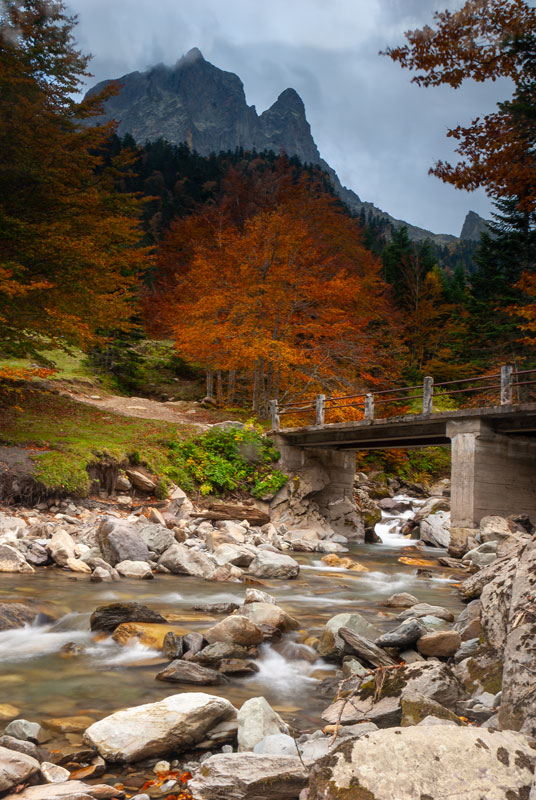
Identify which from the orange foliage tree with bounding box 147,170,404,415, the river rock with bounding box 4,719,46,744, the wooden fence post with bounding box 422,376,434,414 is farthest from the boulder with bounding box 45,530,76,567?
the orange foliage tree with bounding box 147,170,404,415

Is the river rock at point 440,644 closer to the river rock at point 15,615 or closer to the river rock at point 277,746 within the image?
the river rock at point 277,746

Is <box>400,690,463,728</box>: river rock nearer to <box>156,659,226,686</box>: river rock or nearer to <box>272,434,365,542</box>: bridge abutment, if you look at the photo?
<box>156,659,226,686</box>: river rock

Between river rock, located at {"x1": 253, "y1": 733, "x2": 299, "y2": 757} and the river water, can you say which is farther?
the river water

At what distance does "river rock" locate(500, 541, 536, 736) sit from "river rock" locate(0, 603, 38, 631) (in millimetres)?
4716

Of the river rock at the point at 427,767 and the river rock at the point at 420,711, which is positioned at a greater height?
the river rock at the point at 427,767

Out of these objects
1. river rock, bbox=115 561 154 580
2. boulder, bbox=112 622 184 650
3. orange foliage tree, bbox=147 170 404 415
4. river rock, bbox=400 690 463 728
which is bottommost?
river rock, bbox=115 561 154 580

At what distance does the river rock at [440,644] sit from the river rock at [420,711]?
5.34 ft

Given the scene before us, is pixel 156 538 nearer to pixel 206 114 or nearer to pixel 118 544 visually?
pixel 118 544

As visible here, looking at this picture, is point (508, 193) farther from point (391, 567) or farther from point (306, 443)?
point (306, 443)

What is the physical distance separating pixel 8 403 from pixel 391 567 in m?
12.1

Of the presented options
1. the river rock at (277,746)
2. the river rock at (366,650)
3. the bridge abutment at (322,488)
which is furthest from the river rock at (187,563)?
the bridge abutment at (322,488)

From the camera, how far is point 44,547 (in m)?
9.00

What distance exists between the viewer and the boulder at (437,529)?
15938 millimetres

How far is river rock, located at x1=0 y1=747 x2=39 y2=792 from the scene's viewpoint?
2664mm
